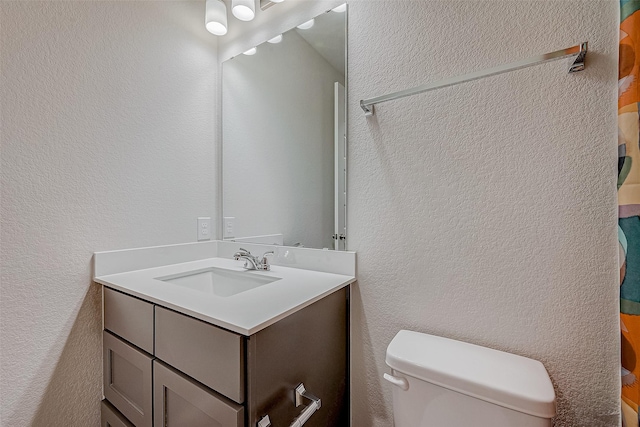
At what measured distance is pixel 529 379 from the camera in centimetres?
69

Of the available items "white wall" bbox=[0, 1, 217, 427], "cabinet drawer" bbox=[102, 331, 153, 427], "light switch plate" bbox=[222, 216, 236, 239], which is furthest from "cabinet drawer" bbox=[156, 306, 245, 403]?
"light switch plate" bbox=[222, 216, 236, 239]

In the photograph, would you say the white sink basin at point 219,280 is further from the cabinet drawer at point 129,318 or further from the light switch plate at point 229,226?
the light switch plate at point 229,226

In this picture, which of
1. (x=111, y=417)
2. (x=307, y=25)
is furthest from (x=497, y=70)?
(x=111, y=417)

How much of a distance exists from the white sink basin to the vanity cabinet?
0.25 m

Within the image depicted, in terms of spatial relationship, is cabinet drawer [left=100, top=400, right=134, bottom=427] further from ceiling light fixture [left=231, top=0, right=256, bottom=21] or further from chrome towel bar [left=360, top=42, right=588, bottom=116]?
ceiling light fixture [left=231, top=0, right=256, bottom=21]

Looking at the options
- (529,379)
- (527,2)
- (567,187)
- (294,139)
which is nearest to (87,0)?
(294,139)

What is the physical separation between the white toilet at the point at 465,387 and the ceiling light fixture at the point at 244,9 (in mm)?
1507

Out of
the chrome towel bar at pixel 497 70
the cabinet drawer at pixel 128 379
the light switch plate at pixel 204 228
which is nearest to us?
the chrome towel bar at pixel 497 70

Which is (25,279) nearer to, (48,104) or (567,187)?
(48,104)

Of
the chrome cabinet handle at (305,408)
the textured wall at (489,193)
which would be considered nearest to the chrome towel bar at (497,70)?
the textured wall at (489,193)

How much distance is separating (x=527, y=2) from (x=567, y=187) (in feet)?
1.84

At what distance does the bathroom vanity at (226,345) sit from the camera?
0.68 metres

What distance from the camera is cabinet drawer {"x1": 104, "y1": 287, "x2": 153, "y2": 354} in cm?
88

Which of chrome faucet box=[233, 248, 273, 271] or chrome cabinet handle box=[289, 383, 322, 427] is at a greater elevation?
chrome faucet box=[233, 248, 273, 271]
